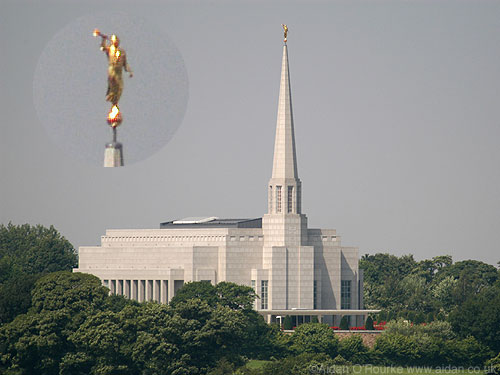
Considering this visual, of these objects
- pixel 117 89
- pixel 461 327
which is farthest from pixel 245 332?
pixel 117 89

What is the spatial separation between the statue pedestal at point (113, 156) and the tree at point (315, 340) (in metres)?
70.9

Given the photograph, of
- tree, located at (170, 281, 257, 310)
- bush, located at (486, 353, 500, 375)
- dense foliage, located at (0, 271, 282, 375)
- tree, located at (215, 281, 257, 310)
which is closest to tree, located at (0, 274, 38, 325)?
dense foliage, located at (0, 271, 282, 375)

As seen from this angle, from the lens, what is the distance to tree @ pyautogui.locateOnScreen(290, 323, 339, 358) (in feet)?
565

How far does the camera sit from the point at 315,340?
174 meters

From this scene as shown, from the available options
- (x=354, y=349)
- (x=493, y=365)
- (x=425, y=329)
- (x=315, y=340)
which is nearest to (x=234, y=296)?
(x=315, y=340)

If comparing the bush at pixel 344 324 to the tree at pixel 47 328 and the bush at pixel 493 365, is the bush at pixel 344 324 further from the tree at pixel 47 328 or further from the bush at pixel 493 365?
the tree at pixel 47 328

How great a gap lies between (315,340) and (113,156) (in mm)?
75394

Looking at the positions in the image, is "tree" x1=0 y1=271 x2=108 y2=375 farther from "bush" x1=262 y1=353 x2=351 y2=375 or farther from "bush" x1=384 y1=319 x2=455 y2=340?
"bush" x1=384 y1=319 x2=455 y2=340

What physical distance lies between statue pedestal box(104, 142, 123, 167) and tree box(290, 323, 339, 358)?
70891 mm

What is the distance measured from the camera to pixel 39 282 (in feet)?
542

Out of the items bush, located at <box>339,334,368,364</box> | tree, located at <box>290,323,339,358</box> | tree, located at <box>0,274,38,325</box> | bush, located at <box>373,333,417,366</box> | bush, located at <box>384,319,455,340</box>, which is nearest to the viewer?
tree, located at <box>0,274,38,325</box>

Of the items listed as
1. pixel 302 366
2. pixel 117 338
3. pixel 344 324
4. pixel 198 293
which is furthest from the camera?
pixel 344 324

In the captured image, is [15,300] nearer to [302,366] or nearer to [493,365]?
[302,366]

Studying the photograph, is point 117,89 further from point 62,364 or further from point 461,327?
point 461,327
